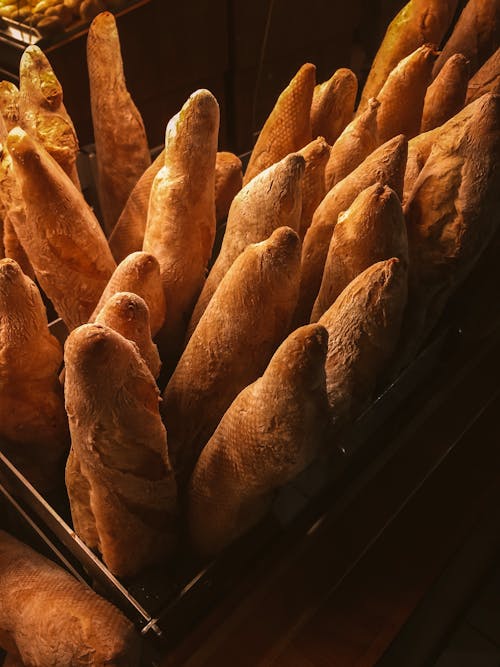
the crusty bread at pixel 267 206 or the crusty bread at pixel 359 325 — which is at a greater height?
the crusty bread at pixel 267 206

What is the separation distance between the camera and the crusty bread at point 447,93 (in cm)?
97

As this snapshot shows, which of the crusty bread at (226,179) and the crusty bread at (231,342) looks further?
the crusty bread at (226,179)

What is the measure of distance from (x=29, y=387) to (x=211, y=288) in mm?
270

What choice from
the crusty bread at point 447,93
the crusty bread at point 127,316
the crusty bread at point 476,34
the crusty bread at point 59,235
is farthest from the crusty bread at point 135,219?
the crusty bread at point 476,34

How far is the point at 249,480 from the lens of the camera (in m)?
0.63

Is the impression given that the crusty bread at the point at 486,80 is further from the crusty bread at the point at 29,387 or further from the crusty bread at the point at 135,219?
the crusty bread at the point at 29,387

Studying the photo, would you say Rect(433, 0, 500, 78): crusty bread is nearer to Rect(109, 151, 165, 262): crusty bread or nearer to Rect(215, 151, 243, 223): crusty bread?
Rect(215, 151, 243, 223): crusty bread

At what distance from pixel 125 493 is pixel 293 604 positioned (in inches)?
9.6

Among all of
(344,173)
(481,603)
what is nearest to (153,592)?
(481,603)

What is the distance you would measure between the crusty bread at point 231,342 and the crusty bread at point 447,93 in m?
0.51

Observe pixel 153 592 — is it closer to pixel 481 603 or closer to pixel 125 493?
pixel 125 493

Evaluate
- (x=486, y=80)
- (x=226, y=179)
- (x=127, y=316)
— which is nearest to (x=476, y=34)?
(x=486, y=80)

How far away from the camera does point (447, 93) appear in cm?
98

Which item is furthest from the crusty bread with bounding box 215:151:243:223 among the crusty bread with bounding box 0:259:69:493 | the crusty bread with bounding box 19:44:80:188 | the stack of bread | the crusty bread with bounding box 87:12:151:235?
the crusty bread with bounding box 0:259:69:493
